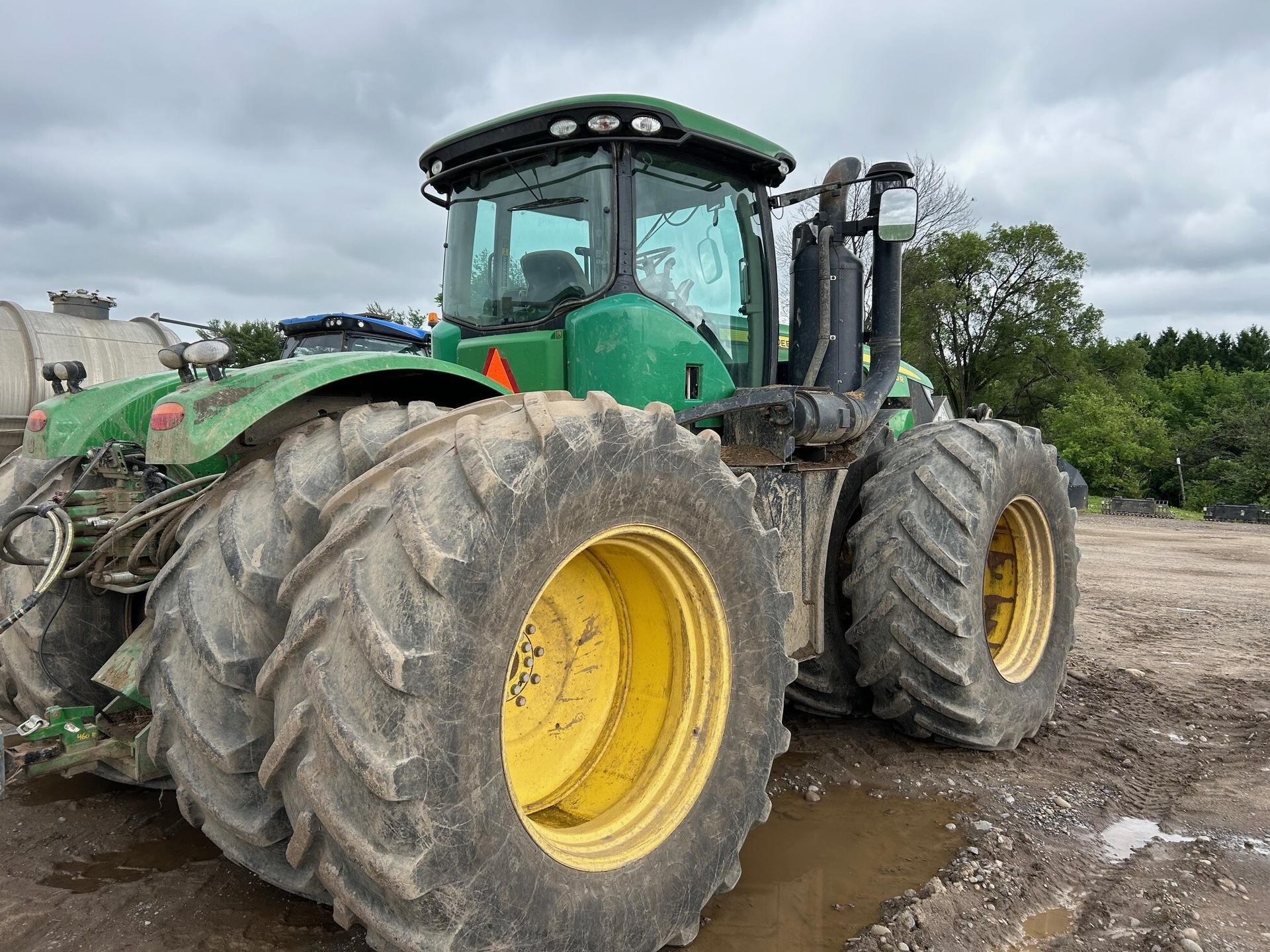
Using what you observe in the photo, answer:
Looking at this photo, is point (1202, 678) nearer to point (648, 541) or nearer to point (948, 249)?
point (648, 541)

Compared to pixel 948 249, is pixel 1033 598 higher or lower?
lower

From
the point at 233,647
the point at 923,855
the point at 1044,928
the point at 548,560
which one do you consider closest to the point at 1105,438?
the point at 923,855

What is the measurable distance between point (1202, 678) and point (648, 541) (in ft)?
15.0

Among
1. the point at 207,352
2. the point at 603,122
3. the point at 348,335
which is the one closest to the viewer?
the point at 207,352

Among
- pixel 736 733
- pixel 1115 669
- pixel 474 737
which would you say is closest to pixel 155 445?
pixel 474 737

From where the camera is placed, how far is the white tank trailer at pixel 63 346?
8.79 meters

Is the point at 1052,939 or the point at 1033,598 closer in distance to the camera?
the point at 1052,939

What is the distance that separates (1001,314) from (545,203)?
30438 mm

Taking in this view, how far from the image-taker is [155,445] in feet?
7.60

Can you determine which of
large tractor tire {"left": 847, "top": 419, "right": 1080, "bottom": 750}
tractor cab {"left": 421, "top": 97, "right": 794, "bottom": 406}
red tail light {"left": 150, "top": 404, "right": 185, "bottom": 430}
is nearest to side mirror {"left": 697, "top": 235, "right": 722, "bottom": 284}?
tractor cab {"left": 421, "top": 97, "right": 794, "bottom": 406}

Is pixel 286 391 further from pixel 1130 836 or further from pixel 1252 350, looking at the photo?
pixel 1252 350

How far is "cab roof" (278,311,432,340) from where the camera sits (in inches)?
499

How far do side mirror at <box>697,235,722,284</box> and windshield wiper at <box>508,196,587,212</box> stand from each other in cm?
57

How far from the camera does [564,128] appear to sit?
125 inches
